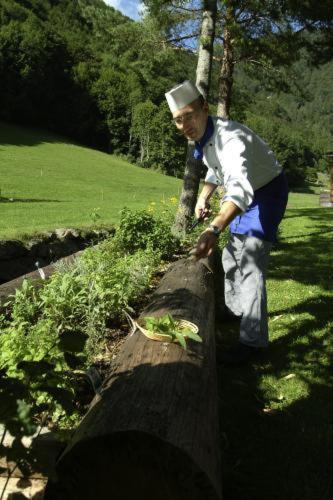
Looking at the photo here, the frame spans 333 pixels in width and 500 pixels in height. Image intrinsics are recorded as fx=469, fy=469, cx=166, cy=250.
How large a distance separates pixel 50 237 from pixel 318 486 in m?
5.74

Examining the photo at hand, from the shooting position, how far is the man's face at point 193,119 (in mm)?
3402

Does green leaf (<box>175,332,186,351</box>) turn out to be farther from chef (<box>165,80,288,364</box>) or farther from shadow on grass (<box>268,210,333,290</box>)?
shadow on grass (<box>268,210,333,290</box>)

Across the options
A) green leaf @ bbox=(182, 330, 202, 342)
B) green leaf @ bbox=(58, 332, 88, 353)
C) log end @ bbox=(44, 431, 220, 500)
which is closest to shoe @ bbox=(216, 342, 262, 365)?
green leaf @ bbox=(182, 330, 202, 342)

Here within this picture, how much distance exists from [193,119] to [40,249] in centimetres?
438

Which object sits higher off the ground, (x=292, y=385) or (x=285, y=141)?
(x=285, y=141)

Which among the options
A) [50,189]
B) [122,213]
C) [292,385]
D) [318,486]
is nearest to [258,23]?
[122,213]

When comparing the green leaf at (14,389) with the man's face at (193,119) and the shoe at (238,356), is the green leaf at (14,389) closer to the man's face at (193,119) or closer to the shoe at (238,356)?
the man's face at (193,119)

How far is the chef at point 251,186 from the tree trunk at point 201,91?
14.6 feet

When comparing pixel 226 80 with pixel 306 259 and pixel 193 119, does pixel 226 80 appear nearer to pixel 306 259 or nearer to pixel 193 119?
pixel 306 259

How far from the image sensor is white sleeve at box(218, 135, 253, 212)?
114 inches

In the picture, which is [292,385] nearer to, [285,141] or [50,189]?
[50,189]

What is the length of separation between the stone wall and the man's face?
3157mm

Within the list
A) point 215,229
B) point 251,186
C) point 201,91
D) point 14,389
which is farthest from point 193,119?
point 201,91

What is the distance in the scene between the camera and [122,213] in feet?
23.7
